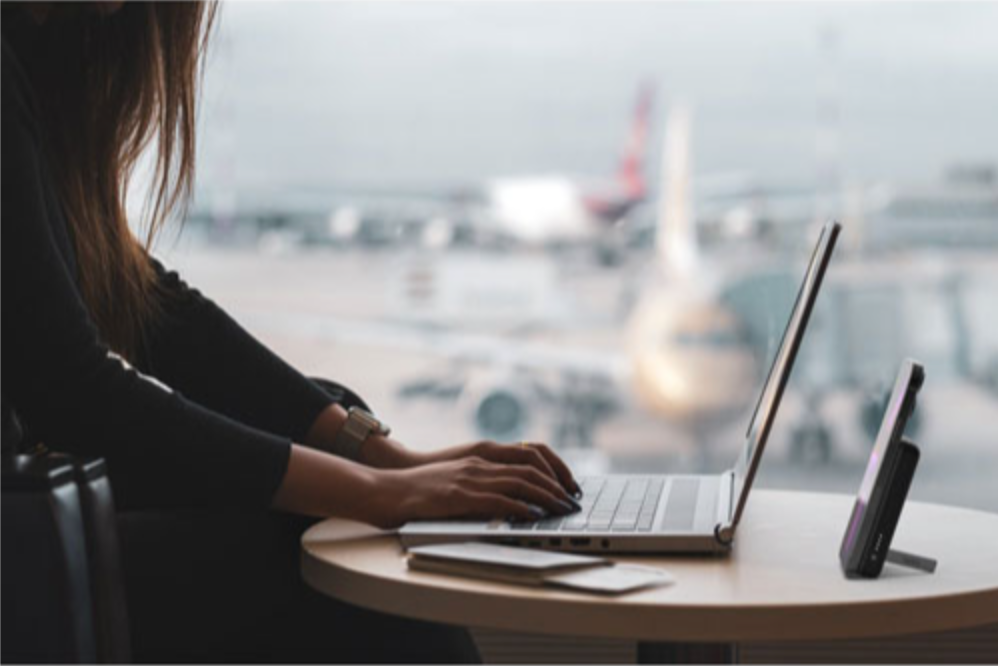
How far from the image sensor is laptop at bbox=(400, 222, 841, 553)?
3.62ft

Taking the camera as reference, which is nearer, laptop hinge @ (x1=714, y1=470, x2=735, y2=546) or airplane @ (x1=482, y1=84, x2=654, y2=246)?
laptop hinge @ (x1=714, y1=470, x2=735, y2=546)

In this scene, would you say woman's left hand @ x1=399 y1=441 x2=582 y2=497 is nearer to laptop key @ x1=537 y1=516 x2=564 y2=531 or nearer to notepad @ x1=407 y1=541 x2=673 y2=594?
laptop key @ x1=537 y1=516 x2=564 y2=531

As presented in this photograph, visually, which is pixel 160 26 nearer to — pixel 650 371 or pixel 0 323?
pixel 0 323

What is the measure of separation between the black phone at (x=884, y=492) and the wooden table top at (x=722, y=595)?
0.02 m

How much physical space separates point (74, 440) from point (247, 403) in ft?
1.15

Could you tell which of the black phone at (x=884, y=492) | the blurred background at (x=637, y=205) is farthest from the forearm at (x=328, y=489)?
the blurred background at (x=637, y=205)

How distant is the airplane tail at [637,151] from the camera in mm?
4457

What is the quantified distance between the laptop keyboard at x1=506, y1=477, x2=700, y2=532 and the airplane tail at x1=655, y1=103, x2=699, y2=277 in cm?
314

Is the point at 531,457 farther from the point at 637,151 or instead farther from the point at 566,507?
the point at 637,151

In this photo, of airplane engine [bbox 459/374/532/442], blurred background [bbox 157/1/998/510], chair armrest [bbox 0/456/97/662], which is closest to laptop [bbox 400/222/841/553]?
chair armrest [bbox 0/456/97/662]

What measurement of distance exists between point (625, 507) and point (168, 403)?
1.29ft

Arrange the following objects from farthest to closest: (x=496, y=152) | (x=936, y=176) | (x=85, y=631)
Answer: (x=496, y=152) → (x=936, y=176) → (x=85, y=631)

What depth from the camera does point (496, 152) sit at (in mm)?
4348

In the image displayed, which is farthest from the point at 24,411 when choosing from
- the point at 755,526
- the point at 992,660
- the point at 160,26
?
the point at 992,660
